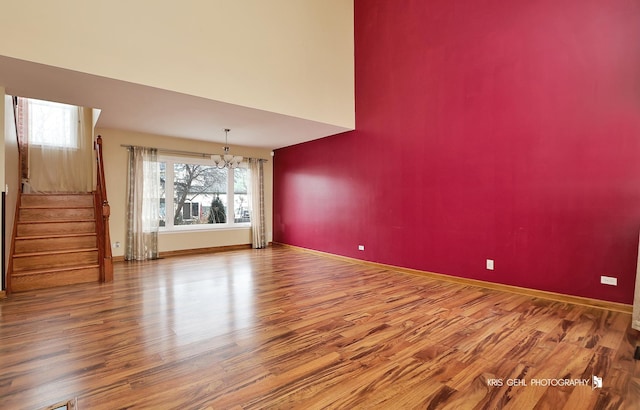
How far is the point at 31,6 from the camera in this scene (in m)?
2.90

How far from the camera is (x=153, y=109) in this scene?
4445 mm

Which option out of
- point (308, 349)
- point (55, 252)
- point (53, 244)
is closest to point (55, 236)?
point (53, 244)

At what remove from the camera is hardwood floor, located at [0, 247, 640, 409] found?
5.87ft

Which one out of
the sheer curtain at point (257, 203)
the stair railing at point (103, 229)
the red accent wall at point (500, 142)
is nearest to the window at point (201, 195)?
the sheer curtain at point (257, 203)

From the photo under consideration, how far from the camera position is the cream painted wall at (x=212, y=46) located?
3002 mm

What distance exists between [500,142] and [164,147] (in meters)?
6.29

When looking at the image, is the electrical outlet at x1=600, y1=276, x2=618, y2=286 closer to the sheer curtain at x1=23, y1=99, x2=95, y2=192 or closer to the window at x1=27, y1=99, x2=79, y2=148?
the sheer curtain at x1=23, y1=99, x2=95, y2=192

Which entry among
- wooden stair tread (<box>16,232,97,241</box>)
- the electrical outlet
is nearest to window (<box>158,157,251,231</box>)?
wooden stair tread (<box>16,232,97,241</box>)

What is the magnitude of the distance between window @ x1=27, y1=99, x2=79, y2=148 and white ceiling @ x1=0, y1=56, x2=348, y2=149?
1424 millimetres

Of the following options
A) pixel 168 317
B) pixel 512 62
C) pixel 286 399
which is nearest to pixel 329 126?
pixel 512 62

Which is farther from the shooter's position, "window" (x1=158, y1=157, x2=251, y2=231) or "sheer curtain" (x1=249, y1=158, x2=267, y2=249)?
"sheer curtain" (x1=249, y1=158, x2=267, y2=249)

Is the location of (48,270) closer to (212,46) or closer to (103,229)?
(103,229)

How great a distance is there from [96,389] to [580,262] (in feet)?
15.2

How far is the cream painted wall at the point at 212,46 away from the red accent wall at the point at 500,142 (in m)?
0.67
